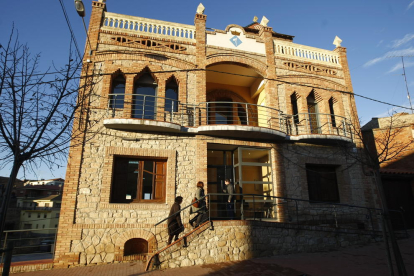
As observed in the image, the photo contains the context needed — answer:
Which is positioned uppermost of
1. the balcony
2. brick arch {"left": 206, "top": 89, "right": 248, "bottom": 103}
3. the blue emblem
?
the blue emblem

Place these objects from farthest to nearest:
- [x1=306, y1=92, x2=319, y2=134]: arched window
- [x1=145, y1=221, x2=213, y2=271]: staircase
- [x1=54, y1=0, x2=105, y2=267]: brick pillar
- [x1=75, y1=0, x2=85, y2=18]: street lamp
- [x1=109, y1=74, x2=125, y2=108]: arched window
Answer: [x1=306, y1=92, x2=319, y2=134]: arched window < [x1=109, y1=74, x2=125, y2=108]: arched window < [x1=54, y1=0, x2=105, y2=267]: brick pillar < [x1=75, y1=0, x2=85, y2=18]: street lamp < [x1=145, y1=221, x2=213, y2=271]: staircase

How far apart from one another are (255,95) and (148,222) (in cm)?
860

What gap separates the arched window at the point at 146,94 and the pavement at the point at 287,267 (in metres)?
5.50

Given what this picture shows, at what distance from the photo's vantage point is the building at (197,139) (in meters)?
8.28

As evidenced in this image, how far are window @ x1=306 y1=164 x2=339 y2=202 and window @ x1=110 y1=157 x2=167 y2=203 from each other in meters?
6.61

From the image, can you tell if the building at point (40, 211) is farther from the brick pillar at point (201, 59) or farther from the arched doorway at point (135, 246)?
the brick pillar at point (201, 59)

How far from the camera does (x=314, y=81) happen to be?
12.8 m

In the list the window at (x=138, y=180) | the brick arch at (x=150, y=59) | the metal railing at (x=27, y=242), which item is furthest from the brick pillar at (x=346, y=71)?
the metal railing at (x=27, y=242)

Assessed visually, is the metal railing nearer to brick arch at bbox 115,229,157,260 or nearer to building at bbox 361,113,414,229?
brick arch at bbox 115,229,157,260

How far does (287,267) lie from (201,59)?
8.76 m

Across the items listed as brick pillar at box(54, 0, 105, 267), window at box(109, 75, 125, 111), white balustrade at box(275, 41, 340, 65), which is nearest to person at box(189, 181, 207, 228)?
brick pillar at box(54, 0, 105, 267)

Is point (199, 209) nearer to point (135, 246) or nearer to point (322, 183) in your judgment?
point (135, 246)

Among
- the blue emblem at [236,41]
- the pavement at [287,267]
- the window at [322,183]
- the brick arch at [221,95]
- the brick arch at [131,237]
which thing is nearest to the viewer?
the pavement at [287,267]

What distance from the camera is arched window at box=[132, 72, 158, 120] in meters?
10.2
